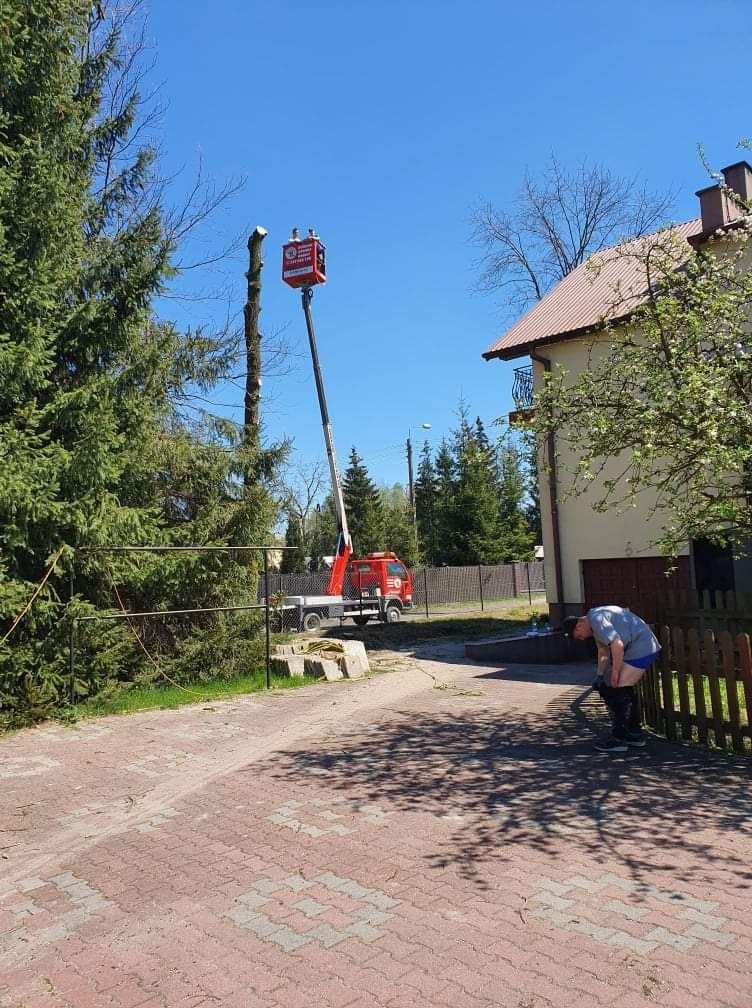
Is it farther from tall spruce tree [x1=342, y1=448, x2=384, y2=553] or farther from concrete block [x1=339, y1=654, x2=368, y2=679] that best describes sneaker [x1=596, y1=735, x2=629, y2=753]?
tall spruce tree [x1=342, y1=448, x2=384, y2=553]

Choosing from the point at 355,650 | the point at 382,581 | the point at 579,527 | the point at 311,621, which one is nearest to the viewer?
the point at 355,650

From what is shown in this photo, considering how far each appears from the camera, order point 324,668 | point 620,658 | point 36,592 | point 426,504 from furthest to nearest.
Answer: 1. point 426,504
2. point 324,668
3. point 36,592
4. point 620,658

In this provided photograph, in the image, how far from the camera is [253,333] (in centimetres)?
1639

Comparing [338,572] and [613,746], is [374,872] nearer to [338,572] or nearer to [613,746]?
[613,746]

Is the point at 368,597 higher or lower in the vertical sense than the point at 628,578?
lower

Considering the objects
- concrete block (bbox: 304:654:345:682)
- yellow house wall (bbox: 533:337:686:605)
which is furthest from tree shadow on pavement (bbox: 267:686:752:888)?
yellow house wall (bbox: 533:337:686:605)

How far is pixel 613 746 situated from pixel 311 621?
62.2ft

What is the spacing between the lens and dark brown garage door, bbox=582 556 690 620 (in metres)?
15.9

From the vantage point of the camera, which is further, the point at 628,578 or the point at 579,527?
the point at 579,527

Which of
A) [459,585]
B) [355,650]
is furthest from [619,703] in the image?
[459,585]

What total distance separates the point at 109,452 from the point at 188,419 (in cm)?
422

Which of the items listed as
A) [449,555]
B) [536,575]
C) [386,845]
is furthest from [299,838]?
[536,575]

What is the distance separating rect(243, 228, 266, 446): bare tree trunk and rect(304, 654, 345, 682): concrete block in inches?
202

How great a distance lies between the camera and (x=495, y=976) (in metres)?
3.28
